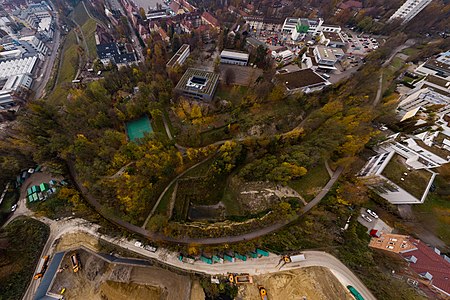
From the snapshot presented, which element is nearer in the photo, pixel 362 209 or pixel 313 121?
pixel 362 209

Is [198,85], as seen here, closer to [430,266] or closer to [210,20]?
[210,20]

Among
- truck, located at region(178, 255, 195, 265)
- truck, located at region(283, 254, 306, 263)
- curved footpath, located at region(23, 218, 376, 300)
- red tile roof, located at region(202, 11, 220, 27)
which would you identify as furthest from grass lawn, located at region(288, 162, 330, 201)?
red tile roof, located at region(202, 11, 220, 27)

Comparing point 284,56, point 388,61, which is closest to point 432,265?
point 284,56

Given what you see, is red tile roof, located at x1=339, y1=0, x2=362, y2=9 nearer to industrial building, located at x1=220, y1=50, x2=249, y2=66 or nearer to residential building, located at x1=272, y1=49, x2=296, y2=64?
residential building, located at x1=272, y1=49, x2=296, y2=64

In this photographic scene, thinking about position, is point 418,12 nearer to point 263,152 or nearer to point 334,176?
point 334,176

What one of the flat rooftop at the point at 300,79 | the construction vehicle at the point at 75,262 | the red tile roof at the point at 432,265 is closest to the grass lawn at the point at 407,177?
the red tile roof at the point at 432,265

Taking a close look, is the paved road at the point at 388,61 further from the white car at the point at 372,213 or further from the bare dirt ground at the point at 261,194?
the bare dirt ground at the point at 261,194

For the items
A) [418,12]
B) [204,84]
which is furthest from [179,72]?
[418,12]
